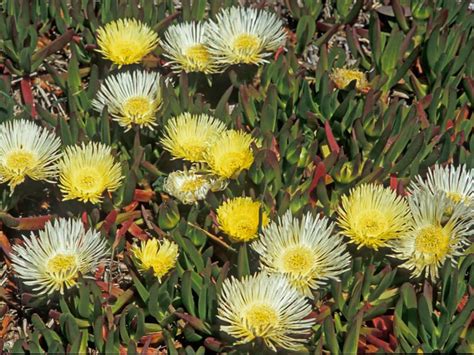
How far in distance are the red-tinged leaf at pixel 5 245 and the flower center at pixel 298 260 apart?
0.61 meters

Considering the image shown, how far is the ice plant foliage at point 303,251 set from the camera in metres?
1.62

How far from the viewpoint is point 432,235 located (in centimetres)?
167

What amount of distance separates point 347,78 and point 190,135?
44cm

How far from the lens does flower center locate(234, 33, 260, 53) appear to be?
2.09 m

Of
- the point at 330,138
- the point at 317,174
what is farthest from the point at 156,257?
the point at 330,138

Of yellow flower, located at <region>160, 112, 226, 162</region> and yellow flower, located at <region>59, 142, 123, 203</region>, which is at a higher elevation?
yellow flower, located at <region>160, 112, 226, 162</region>

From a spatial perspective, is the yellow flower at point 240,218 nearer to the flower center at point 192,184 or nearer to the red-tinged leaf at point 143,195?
the flower center at point 192,184

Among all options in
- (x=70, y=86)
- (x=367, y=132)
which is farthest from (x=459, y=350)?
(x=70, y=86)

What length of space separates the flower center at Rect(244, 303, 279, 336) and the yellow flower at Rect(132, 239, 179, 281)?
209 millimetres

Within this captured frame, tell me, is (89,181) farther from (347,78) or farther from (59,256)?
Answer: (347,78)

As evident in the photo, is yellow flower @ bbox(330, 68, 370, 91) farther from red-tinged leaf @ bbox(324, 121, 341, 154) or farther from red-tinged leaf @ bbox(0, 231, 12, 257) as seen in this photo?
red-tinged leaf @ bbox(0, 231, 12, 257)

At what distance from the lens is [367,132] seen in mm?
1961

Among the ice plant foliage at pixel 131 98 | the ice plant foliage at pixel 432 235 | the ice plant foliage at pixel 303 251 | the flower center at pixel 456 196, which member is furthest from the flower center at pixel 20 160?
the flower center at pixel 456 196

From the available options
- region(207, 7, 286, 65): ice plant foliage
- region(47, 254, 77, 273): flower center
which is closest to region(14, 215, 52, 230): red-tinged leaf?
region(47, 254, 77, 273): flower center
